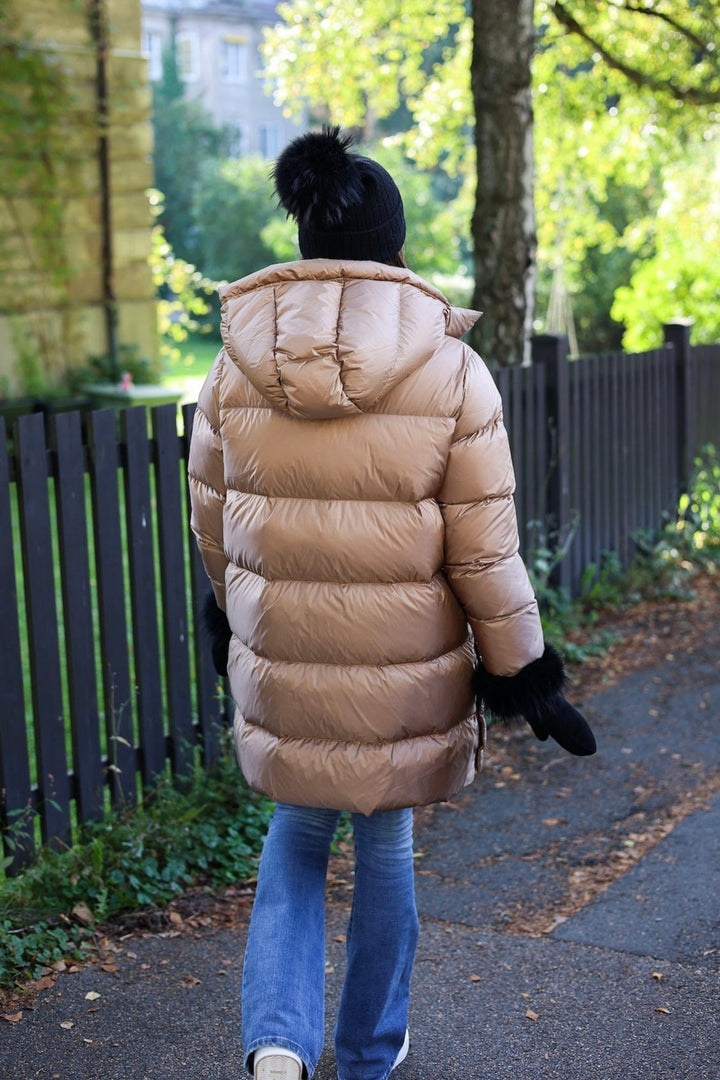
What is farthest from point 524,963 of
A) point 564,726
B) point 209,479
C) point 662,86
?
point 662,86

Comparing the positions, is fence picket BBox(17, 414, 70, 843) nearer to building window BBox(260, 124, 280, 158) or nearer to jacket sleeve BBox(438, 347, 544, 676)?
jacket sleeve BBox(438, 347, 544, 676)

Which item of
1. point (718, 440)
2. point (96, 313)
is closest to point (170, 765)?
point (718, 440)

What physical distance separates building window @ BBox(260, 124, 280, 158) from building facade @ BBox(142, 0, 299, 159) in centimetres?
5

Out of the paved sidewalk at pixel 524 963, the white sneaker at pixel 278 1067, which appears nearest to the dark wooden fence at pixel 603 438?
the paved sidewalk at pixel 524 963

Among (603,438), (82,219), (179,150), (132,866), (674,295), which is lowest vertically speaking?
(132,866)

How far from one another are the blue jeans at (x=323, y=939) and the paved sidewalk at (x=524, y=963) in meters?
0.33

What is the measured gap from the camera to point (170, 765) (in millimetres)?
4289

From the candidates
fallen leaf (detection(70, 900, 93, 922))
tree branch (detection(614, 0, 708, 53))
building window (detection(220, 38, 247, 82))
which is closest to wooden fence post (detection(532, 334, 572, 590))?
tree branch (detection(614, 0, 708, 53))

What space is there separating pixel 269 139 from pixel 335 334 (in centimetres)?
5632

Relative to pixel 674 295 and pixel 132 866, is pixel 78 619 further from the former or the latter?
pixel 674 295

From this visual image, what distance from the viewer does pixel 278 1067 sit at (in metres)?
2.29

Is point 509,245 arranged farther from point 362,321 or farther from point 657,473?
point 362,321

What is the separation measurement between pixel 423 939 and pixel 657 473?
4731 millimetres

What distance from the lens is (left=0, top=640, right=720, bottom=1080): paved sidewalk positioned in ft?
9.42
